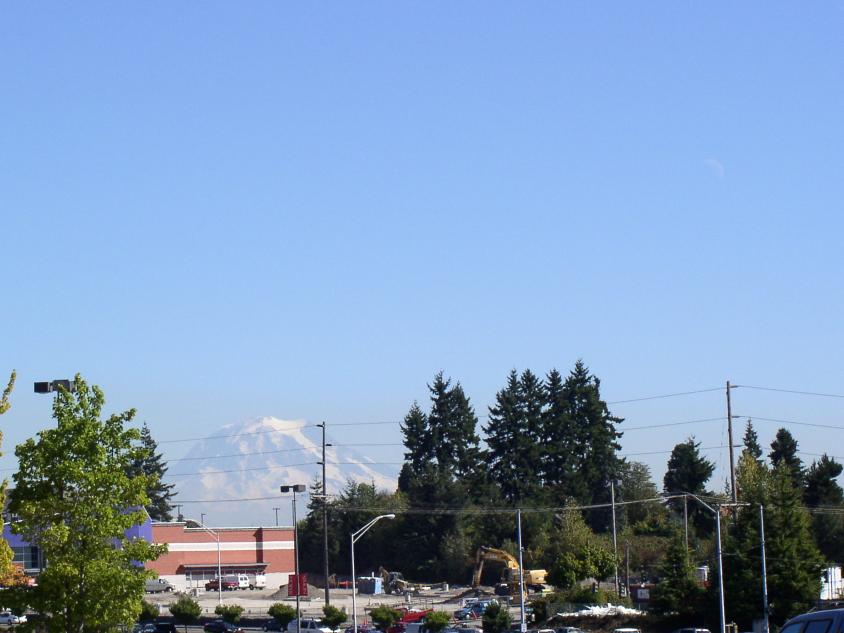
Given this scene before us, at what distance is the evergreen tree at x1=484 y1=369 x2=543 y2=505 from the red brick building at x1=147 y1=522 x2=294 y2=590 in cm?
2408

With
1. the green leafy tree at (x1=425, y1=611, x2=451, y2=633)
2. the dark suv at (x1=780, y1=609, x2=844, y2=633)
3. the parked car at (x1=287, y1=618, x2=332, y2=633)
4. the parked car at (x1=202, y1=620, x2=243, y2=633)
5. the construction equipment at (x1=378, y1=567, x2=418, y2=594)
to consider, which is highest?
the dark suv at (x1=780, y1=609, x2=844, y2=633)

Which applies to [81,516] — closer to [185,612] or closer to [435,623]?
[435,623]

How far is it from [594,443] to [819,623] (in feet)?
384

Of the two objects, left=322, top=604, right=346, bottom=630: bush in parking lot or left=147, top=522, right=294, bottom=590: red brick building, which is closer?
left=322, top=604, right=346, bottom=630: bush in parking lot

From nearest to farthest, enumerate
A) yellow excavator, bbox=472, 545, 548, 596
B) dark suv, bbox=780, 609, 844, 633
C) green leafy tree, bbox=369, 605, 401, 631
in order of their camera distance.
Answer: dark suv, bbox=780, 609, 844, 633
green leafy tree, bbox=369, 605, 401, 631
yellow excavator, bbox=472, 545, 548, 596

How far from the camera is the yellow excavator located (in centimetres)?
10406

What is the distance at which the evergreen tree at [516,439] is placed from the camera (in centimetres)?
13338

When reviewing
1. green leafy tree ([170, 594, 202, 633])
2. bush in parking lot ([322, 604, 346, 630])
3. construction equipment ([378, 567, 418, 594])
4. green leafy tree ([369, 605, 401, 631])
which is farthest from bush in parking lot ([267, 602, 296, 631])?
construction equipment ([378, 567, 418, 594])

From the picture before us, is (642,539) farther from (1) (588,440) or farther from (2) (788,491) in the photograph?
(2) (788,491)

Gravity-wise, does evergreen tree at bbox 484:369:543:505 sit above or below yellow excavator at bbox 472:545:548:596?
above

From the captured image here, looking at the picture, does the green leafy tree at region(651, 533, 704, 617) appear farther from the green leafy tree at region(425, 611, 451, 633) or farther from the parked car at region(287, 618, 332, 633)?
the parked car at region(287, 618, 332, 633)

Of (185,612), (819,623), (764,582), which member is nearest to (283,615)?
(185,612)

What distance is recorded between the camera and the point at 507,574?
369 ft

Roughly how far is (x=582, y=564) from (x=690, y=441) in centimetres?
5061
